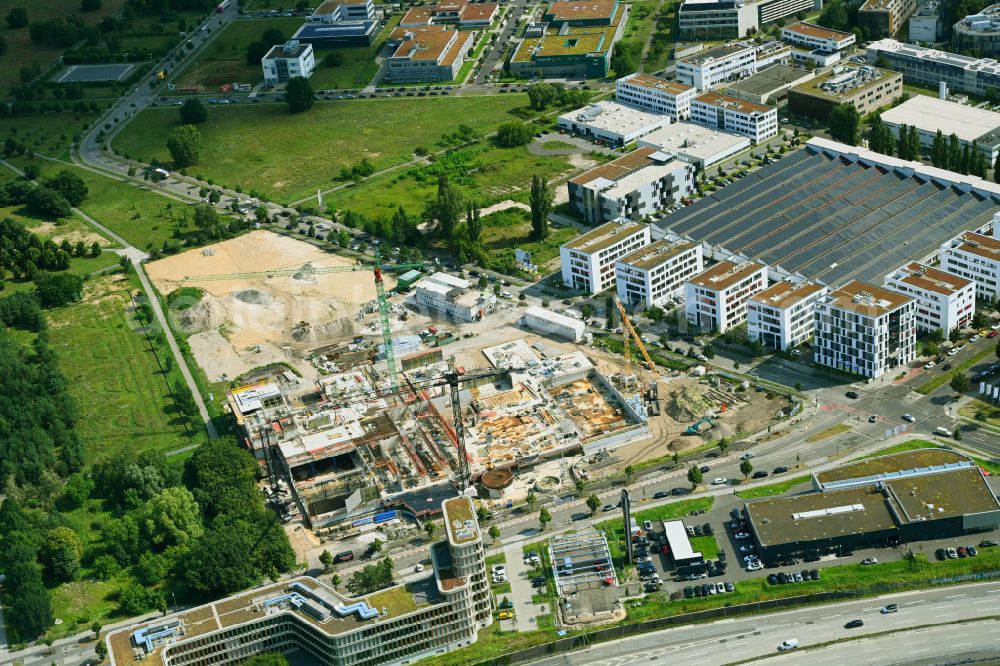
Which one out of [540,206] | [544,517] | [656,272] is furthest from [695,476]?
[540,206]

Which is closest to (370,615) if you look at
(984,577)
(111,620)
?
(111,620)

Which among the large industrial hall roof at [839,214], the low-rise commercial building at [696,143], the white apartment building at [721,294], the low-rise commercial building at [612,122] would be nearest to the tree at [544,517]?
the white apartment building at [721,294]

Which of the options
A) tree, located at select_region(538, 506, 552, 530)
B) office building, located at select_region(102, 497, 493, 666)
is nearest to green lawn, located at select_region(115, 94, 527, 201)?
tree, located at select_region(538, 506, 552, 530)

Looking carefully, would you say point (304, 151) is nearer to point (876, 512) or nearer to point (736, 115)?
point (736, 115)

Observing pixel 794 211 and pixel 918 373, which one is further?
pixel 794 211

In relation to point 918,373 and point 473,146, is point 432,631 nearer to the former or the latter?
point 918,373

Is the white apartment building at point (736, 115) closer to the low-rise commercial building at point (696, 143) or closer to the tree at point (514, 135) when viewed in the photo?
the low-rise commercial building at point (696, 143)

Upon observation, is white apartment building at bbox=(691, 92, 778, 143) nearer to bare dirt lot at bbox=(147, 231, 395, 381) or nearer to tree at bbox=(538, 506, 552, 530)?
bare dirt lot at bbox=(147, 231, 395, 381)

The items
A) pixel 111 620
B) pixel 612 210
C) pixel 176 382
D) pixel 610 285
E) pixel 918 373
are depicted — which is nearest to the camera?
pixel 111 620
